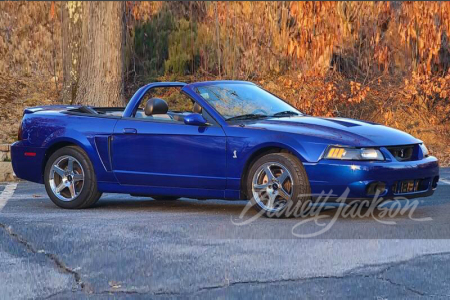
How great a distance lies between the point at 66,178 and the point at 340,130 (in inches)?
124

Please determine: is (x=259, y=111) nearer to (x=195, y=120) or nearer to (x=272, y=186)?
(x=195, y=120)

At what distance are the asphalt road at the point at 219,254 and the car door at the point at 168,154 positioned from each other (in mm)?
366

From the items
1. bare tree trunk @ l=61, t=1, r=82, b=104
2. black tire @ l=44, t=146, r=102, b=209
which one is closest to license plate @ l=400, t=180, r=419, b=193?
black tire @ l=44, t=146, r=102, b=209

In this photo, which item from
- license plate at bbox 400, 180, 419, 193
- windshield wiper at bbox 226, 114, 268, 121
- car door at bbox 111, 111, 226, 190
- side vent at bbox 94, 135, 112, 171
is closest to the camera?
license plate at bbox 400, 180, 419, 193

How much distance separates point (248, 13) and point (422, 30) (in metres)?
3.70

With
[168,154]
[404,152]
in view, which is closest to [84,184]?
[168,154]

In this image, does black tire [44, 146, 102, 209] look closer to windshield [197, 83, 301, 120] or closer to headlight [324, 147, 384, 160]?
windshield [197, 83, 301, 120]

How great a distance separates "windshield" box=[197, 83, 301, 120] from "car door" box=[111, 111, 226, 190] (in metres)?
0.36

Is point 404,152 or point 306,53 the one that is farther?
point 306,53

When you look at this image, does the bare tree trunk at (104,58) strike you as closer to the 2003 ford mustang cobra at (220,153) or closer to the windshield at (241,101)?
the 2003 ford mustang cobra at (220,153)

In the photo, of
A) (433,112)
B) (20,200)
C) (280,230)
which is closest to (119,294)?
(280,230)

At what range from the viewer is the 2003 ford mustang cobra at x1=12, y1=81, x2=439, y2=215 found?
30.6 ft

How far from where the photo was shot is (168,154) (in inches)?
403

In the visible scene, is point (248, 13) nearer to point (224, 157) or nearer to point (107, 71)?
point (107, 71)
